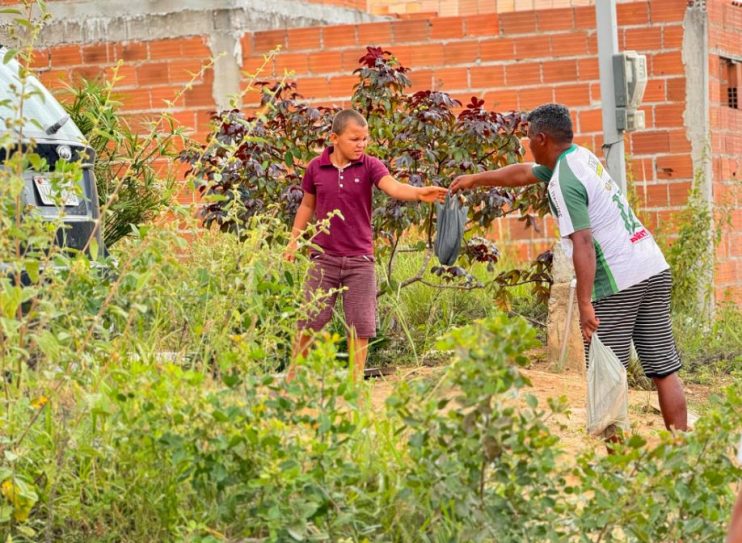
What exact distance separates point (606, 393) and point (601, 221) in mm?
739

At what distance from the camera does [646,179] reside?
9891 mm

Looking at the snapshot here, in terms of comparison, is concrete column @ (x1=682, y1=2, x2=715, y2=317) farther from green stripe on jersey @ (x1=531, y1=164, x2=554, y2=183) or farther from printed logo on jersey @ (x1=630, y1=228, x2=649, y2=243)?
printed logo on jersey @ (x1=630, y1=228, x2=649, y2=243)

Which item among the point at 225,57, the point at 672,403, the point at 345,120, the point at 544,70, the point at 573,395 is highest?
the point at 225,57

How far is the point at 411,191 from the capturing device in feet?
21.6

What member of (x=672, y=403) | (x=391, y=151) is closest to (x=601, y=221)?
(x=672, y=403)

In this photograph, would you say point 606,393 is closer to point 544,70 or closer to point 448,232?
point 448,232

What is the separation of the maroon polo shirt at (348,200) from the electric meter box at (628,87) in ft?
6.31

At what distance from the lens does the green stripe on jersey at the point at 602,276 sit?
5.74 meters

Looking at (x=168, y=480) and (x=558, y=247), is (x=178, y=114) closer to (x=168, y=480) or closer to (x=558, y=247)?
(x=558, y=247)

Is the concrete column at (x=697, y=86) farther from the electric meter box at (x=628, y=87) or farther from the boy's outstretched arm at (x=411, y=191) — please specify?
the boy's outstretched arm at (x=411, y=191)

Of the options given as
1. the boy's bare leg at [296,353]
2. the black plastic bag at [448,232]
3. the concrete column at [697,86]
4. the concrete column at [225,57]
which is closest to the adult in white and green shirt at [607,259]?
the black plastic bag at [448,232]

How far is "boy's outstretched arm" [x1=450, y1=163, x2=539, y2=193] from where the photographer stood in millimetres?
6387

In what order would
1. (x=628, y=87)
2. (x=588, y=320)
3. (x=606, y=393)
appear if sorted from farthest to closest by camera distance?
(x=628, y=87)
(x=588, y=320)
(x=606, y=393)

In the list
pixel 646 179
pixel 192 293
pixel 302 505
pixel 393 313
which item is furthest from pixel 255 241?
pixel 646 179
